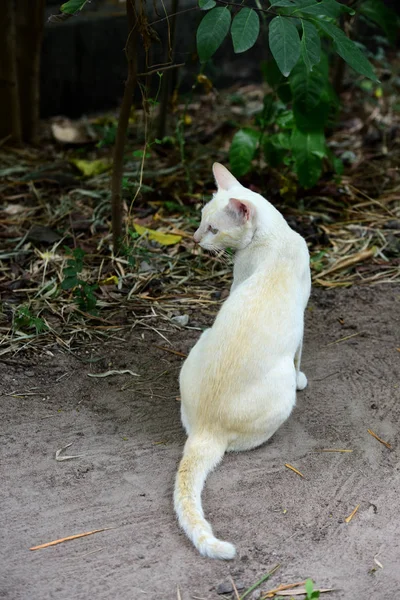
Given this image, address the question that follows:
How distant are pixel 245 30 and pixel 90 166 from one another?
3035 mm

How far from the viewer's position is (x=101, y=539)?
9.62 ft

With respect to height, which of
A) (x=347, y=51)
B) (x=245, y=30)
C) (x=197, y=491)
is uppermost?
(x=245, y=30)

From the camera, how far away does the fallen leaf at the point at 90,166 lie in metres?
5.98

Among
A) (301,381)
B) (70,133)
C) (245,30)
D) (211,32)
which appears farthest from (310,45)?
(70,133)

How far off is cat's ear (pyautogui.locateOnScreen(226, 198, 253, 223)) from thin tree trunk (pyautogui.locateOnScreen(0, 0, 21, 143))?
125 inches

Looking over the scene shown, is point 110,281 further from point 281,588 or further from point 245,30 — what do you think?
point 281,588

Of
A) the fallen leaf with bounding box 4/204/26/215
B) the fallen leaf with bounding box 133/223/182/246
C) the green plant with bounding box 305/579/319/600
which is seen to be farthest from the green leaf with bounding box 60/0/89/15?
the green plant with bounding box 305/579/319/600

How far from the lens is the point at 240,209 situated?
11.7 ft

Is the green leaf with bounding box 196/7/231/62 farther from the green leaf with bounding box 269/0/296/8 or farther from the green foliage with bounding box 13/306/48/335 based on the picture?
the green foliage with bounding box 13/306/48/335

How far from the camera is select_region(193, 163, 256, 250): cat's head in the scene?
3557 millimetres

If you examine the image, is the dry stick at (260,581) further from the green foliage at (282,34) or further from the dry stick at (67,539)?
the green foliage at (282,34)

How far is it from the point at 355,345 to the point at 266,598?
1.88m

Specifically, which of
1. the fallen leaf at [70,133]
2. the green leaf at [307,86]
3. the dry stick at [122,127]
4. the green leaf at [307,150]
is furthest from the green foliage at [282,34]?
the fallen leaf at [70,133]

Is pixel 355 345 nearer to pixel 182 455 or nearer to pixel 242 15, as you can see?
pixel 182 455
